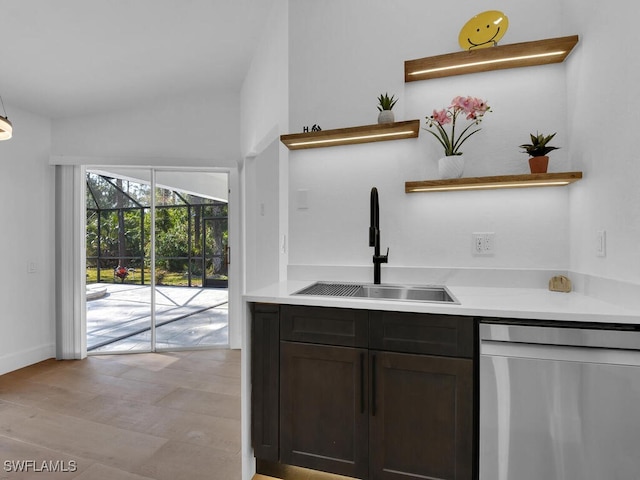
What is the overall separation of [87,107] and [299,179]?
8.94 ft

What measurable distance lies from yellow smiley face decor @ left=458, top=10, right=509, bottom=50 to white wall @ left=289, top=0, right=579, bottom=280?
0.45ft

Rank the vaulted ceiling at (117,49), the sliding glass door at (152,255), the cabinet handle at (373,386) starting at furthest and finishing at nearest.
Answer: the sliding glass door at (152,255) → the vaulted ceiling at (117,49) → the cabinet handle at (373,386)

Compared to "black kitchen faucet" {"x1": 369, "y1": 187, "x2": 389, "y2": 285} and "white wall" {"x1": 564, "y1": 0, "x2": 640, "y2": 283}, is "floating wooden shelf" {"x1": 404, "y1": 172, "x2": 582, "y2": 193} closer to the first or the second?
"white wall" {"x1": 564, "y1": 0, "x2": 640, "y2": 283}

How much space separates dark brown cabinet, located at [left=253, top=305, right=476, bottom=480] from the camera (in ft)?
4.34

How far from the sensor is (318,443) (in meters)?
1.50

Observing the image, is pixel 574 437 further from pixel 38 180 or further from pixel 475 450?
pixel 38 180

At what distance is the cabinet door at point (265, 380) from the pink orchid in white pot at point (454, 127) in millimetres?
1213

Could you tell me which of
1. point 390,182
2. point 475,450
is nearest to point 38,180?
point 390,182

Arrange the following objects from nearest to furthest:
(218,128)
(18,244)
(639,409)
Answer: (639,409) → (18,244) → (218,128)

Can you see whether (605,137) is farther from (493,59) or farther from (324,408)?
(324,408)

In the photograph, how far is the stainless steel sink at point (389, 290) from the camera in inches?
71.5

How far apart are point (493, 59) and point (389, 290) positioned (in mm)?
1367

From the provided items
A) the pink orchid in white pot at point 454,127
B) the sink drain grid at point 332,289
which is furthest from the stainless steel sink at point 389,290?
the pink orchid in white pot at point 454,127

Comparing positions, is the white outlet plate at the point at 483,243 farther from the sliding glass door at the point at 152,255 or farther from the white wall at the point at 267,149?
the sliding glass door at the point at 152,255
